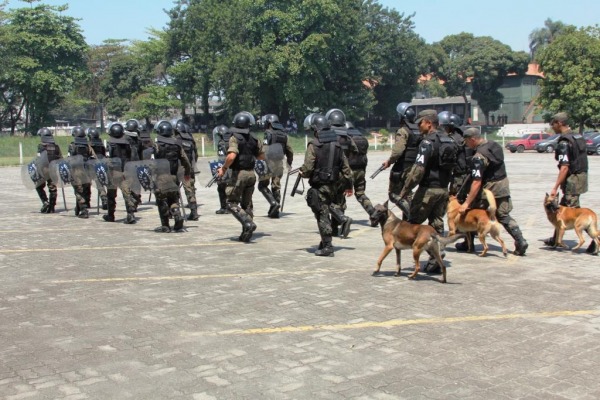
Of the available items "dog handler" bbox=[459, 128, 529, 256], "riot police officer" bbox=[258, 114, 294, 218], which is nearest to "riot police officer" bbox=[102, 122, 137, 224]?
"riot police officer" bbox=[258, 114, 294, 218]

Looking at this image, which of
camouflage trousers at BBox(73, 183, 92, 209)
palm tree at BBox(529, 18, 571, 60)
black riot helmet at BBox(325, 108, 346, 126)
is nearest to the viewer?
black riot helmet at BBox(325, 108, 346, 126)

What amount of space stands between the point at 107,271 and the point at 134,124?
6506 mm

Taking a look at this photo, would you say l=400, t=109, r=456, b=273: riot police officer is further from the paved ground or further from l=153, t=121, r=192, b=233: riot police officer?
l=153, t=121, r=192, b=233: riot police officer

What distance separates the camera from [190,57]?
64750 millimetres

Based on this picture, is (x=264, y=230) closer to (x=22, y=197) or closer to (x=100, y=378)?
(x=100, y=378)

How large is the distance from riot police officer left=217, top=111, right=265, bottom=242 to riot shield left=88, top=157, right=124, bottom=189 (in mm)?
3303

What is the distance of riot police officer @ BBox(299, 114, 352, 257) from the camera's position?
937cm

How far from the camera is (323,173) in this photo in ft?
30.7

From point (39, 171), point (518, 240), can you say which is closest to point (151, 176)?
point (39, 171)

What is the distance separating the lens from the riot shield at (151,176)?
1157cm

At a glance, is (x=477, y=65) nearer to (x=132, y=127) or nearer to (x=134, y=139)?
(x=132, y=127)

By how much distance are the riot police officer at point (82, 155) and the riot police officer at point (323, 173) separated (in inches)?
259

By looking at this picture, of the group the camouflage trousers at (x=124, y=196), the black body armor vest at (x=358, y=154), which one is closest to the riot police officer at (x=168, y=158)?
the camouflage trousers at (x=124, y=196)

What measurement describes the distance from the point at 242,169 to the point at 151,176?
2149mm
